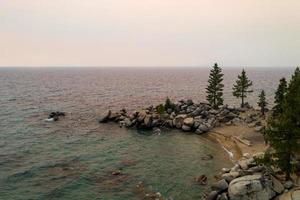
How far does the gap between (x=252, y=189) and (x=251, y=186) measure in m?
0.31

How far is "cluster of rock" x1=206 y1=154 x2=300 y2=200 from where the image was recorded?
29859mm

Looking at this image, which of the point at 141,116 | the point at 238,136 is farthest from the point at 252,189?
the point at 141,116

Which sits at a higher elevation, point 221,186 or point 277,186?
point 277,186

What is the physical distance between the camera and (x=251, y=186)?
30.1m

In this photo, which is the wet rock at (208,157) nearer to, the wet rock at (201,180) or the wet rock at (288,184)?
the wet rock at (201,180)

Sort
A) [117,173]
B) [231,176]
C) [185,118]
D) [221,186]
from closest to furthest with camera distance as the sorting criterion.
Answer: [221,186], [231,176], [117,173], [185,118]

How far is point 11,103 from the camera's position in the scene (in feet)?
344

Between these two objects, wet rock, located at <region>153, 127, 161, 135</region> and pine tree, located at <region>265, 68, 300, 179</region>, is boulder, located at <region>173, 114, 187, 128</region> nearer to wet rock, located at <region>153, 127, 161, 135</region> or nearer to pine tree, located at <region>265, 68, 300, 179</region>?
wet rock, located at <region>153, 127, 161, 135</region>

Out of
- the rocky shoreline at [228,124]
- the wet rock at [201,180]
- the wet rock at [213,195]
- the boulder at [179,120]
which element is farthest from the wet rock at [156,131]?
the wet rock at [213,195]

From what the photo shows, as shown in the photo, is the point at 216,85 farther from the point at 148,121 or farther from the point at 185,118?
the point at 148,121

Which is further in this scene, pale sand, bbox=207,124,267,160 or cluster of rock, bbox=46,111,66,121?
cluster of rock, bbox=46,111,66,121

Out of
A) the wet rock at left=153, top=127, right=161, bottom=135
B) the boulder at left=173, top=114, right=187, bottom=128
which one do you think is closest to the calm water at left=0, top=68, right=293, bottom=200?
the wet rock at left=153, top=127, right=161, bottom=135

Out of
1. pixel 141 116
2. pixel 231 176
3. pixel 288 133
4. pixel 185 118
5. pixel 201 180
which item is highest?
pixel 288 133

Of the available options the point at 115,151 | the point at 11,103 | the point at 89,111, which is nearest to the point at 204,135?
the point at 115,151
